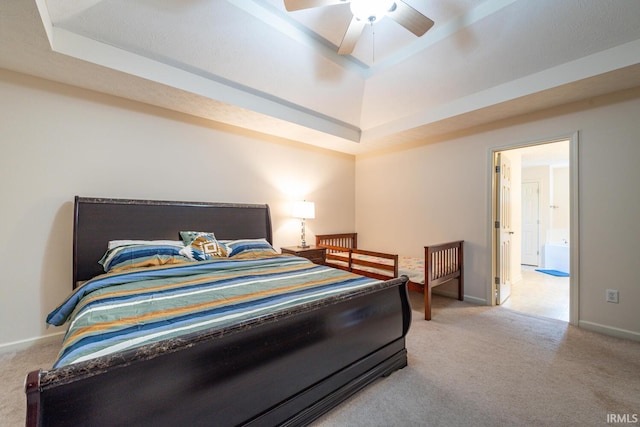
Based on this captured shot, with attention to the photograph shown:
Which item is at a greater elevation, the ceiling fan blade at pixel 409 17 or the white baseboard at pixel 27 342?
the ceiling fan blade at pixel 409 17

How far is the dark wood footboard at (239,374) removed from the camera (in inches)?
32.9

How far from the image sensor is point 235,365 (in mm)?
1145

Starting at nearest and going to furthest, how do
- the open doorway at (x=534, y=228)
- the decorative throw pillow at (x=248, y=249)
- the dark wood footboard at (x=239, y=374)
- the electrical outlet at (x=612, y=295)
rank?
the dark wood footboard at (x=239, y=374) < the electrical outlet at (x=612, y=295) < the decorative throw pillow at (x=248, y=249) < the open doorway at (x=534, y=228)

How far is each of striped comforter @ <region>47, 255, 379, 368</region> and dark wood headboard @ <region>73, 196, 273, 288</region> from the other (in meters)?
0.80

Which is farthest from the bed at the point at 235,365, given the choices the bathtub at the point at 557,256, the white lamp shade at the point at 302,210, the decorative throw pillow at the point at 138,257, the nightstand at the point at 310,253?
the bathtub at the point at 557,256

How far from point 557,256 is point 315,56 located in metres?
6.29

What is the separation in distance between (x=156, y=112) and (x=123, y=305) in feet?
7.71

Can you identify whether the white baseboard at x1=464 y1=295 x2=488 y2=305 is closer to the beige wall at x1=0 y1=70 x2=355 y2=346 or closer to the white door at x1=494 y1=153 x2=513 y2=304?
the white door at x1=494 y1=153 x2=513 y2=304

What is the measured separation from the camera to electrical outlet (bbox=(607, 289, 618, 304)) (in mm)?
2574

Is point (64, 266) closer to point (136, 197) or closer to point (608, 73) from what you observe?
point (136, 197)

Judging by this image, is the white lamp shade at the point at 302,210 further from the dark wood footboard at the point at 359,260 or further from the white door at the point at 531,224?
the white door at the point at 531,224

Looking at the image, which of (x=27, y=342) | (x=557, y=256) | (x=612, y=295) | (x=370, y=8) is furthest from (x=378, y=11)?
(x=557, y=256)

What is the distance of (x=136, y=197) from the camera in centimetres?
285

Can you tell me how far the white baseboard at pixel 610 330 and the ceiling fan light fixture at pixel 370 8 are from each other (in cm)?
355
